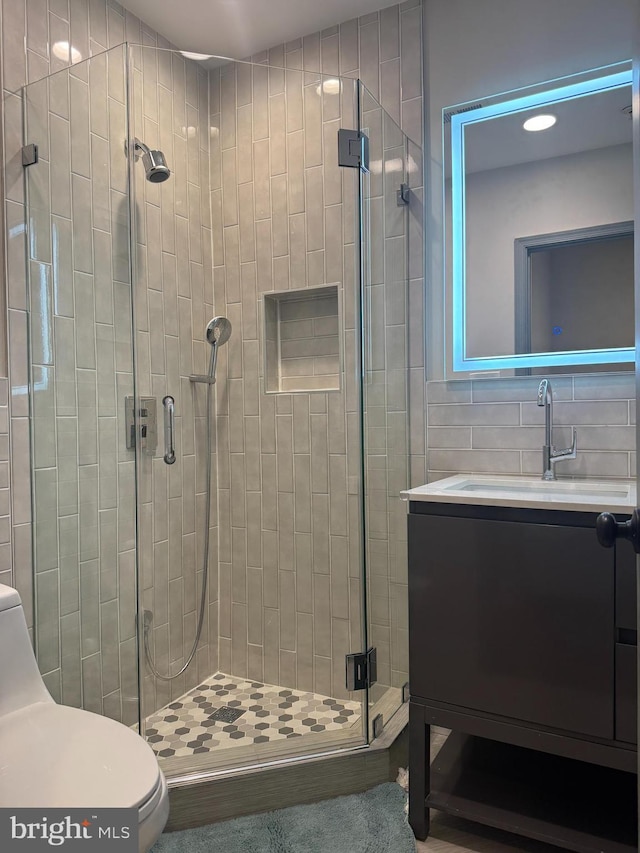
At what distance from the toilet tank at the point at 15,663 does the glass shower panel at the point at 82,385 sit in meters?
0.31

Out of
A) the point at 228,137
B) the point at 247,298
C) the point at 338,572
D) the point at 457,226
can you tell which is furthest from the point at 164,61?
the point at 338,572

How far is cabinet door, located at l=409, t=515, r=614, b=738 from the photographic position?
145 cm

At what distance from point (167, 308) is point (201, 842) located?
1.57m

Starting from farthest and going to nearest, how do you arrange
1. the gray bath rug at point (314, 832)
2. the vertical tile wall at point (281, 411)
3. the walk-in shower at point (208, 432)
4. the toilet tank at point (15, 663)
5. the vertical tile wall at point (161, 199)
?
1. the walk-in shower at point (208, 432)
2. the vertical tile wall at point (281, 411)
3. the vertical tile wall at point (161, 199)
4. the gray bath rug at point (314, 832)
5. the toilet tank at point (15, 663)

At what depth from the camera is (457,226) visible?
214 centimetres

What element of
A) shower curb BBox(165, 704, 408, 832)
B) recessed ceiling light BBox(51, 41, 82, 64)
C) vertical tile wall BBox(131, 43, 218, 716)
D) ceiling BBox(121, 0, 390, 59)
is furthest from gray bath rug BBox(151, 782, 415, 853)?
ceiling BBox(121, 0, 390, 59)

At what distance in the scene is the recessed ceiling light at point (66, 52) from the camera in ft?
6.20

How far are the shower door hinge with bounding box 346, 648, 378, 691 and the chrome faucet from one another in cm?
81

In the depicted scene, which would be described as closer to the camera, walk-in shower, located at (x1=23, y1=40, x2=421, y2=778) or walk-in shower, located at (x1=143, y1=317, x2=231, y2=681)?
walk-in shower, located at (x1=23, y1=40, x2=421, y2=778)

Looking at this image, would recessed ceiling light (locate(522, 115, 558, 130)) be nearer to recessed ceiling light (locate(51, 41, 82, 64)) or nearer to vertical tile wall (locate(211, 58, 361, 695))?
vertical tile wall (locate(211, 58, 361, 695))

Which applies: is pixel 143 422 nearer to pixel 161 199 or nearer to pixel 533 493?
pixel 161 199

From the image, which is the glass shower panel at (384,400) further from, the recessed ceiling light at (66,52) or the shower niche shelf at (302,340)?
the recessed ceiling light at (66,52)

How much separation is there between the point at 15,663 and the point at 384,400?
1.31m

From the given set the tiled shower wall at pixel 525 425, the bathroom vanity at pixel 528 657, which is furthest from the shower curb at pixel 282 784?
the tiled shower wall at pixel 525 425
